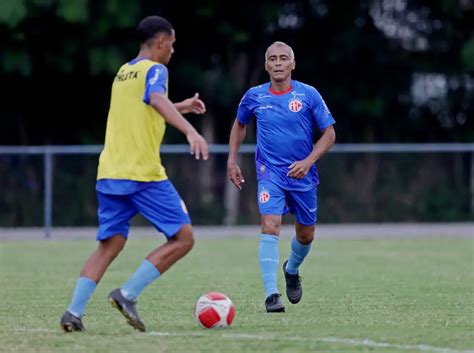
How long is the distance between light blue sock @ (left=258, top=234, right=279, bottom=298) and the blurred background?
1373cm

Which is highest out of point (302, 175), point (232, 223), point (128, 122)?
point (128, 122)

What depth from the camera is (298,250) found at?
11102 millimetres

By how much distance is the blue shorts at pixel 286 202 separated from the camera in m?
10.5

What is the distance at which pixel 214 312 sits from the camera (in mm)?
8758

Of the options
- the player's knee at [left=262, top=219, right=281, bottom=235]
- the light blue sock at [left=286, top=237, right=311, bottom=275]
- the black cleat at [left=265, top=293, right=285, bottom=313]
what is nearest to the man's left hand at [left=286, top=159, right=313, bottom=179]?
the player's knee at [left=262, top=219, right=281, bottom=235]

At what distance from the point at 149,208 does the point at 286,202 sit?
8.52ft

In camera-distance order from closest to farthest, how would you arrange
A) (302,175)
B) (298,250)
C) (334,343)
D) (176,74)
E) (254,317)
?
(334,343) → (254,317) → (302,175) → (298,250) → (176,74)

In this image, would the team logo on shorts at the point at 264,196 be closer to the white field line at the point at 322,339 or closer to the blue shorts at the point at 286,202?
the blue shorts at the point at 286,202

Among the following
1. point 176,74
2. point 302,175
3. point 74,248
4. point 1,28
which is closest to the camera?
point 302,175

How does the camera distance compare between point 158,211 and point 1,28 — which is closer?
point 158,211

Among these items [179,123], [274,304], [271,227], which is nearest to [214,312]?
[274,304]

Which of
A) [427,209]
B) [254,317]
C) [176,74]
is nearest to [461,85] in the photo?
[427,209]

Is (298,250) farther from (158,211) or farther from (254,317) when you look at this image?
(158,211)

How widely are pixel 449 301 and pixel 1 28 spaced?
628 inches
